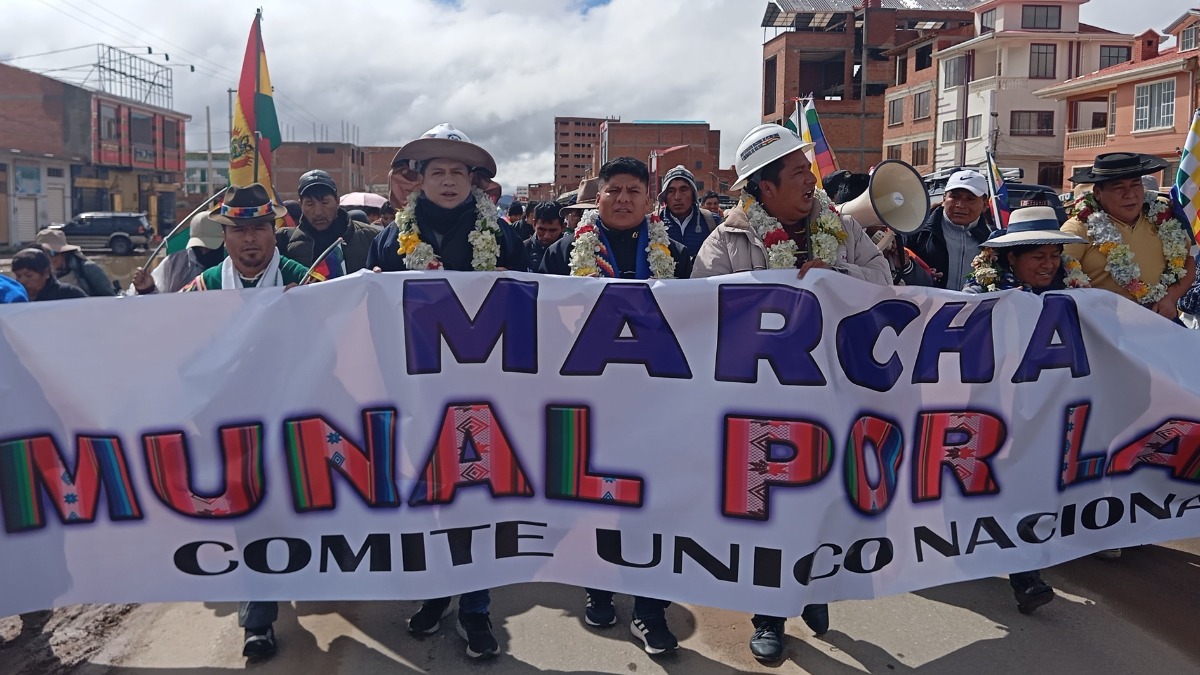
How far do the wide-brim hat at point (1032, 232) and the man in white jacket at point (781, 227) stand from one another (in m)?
0.82

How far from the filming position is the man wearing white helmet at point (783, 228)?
12.1 ft

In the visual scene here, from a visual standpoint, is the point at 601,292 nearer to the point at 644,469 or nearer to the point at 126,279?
the point at 644,469

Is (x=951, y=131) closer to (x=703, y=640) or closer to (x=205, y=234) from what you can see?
(x=205, y=234)

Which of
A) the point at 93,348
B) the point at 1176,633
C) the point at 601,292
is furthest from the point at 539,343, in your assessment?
the point at 1176,633

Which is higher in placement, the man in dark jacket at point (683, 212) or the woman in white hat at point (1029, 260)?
the man in dark jacket at point (683, 212)

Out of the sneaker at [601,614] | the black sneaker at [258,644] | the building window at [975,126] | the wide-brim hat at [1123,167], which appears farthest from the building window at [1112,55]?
the black sneaker at [258,644]

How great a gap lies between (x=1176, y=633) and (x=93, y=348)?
4542 millimetres

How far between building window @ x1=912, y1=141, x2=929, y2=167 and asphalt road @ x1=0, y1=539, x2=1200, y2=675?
163 ft

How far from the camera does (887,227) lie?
434 centimetres

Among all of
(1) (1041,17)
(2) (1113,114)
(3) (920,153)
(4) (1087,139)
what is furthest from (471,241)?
(1) (1041,17)

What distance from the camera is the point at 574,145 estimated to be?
329 feet

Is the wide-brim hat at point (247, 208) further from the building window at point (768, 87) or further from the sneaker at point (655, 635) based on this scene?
the building window at point (768, 87)

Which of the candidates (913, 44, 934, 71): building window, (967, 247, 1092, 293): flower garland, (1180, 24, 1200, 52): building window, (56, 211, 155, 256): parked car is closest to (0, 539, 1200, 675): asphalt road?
(967, 247, 1092, 293): flower garland

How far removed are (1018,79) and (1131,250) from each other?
46621 mm
